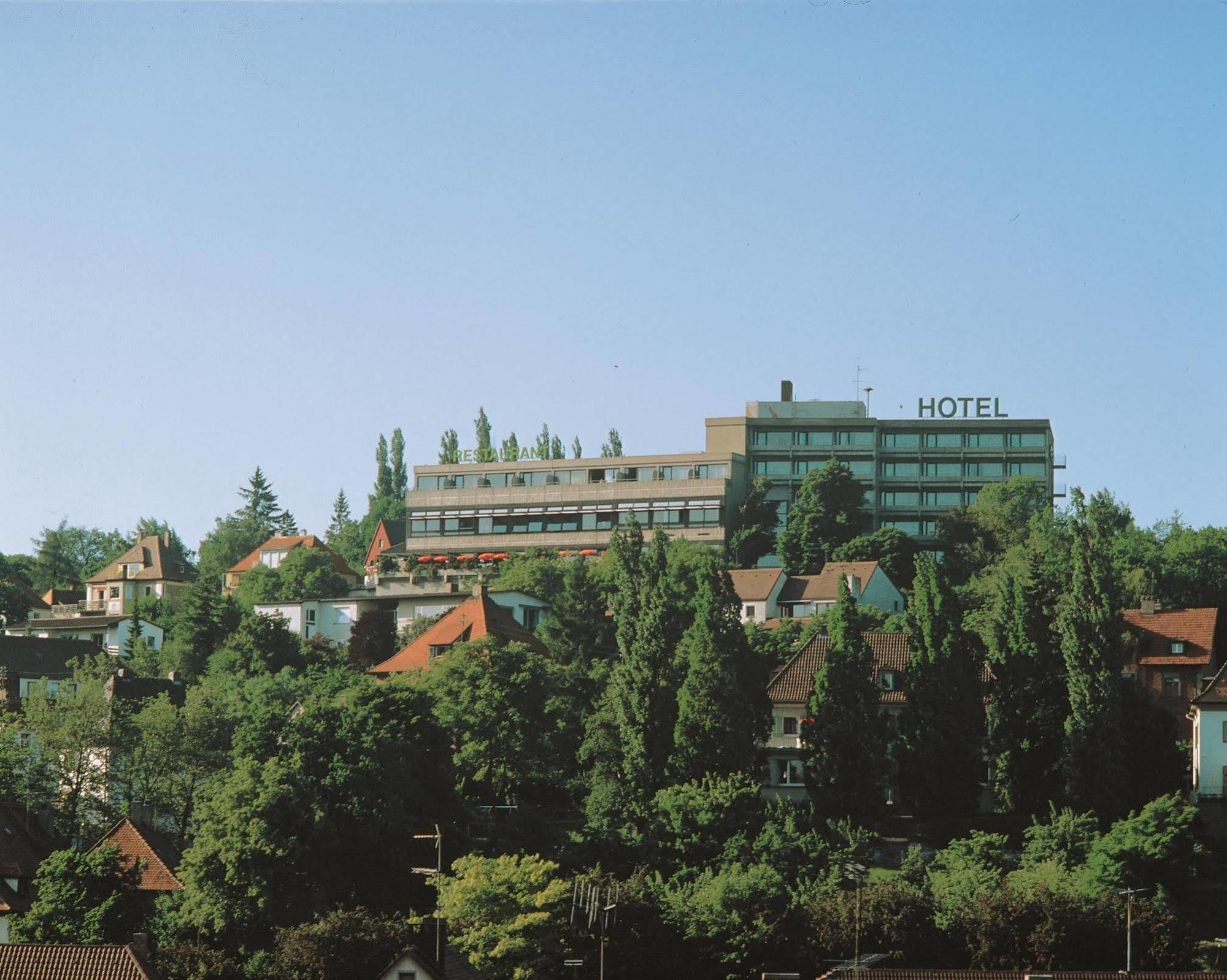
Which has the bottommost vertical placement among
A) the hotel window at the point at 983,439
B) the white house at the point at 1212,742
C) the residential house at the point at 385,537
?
the white house at the point at 1212,742

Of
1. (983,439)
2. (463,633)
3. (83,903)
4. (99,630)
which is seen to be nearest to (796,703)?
(463,633)

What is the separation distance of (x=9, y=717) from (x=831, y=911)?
42.3 meters

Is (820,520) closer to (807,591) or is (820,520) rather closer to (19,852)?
(807,591)

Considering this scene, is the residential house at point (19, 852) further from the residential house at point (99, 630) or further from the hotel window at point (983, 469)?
the hotel window at point (983, 469)

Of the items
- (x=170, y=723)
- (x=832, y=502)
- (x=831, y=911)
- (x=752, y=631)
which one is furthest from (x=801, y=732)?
(x=832, y=502)

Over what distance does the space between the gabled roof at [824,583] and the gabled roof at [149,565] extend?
4604cm

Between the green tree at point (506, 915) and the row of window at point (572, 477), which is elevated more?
the row of window at point (572, 477)

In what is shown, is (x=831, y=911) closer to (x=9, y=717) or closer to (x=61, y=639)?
(x=9, y=717)

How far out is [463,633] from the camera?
98312mm

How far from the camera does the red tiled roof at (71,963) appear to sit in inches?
2291

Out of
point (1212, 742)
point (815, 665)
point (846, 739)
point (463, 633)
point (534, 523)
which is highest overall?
point (534, 523)

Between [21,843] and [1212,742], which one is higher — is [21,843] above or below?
below

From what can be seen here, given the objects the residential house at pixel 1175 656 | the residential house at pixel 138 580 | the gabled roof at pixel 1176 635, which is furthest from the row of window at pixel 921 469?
the residential house at pixel 1175 656

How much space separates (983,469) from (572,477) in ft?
92.4
